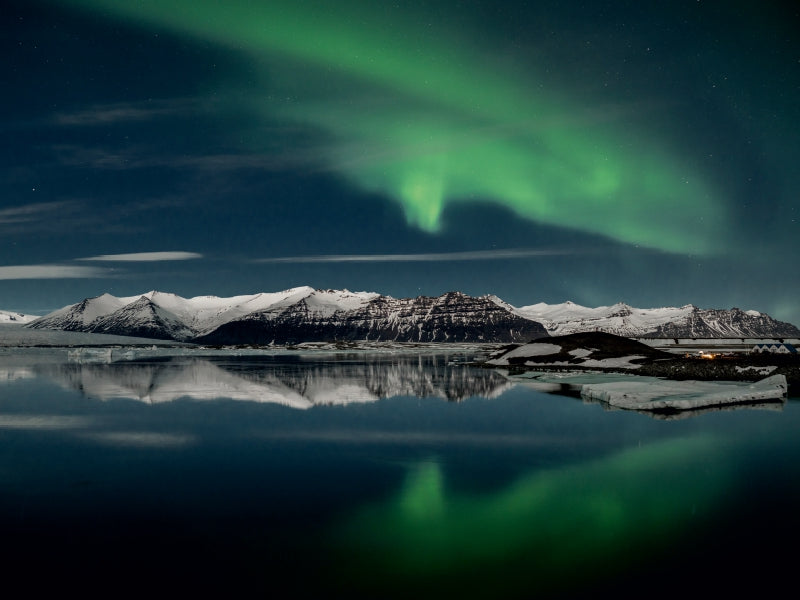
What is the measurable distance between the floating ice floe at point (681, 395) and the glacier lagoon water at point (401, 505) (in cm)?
403

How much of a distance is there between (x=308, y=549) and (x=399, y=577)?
2.74 m

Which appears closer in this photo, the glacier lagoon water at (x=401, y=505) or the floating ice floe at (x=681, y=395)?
the glacier lagoon water at (x=401, y=505)

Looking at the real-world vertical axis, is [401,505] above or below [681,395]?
below

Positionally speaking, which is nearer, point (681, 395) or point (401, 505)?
point (401, 505)

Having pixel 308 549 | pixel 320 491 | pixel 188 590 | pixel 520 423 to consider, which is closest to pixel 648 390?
pixel 520 423

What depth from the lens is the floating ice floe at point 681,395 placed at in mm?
41281

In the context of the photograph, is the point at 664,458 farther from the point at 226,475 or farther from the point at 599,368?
the point at 599,368

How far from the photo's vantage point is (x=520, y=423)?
36.1 m

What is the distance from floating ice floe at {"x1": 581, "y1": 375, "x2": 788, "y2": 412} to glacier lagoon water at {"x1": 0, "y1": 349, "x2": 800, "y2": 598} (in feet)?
13.2

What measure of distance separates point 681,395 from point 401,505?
111 ft

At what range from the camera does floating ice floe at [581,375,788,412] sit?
4128 centimetres

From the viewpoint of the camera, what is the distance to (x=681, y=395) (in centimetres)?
→ 4391

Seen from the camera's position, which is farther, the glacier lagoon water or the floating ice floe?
the floating ice floe

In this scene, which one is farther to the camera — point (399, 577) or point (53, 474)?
point (53, 474)
